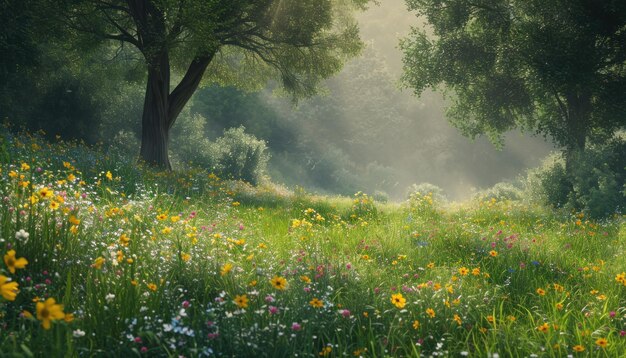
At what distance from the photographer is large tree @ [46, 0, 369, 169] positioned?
14406 millimetres

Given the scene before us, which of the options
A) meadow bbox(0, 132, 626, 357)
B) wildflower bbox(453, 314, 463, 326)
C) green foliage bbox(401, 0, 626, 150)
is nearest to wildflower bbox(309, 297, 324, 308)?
meadow bbox(0, 132, 626, 357)

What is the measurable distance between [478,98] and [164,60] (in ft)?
41.0

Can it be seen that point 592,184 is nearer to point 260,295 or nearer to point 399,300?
point 399,300

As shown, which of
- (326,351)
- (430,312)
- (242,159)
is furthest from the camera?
(242,159)

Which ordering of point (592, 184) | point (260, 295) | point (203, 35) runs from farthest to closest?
point (592, 184), point (203, 35), point (260, 295)

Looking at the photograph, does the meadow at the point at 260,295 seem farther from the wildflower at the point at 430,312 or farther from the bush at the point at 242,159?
the bush at the point at 242,159

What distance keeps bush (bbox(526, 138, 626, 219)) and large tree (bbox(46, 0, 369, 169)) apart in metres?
8.45

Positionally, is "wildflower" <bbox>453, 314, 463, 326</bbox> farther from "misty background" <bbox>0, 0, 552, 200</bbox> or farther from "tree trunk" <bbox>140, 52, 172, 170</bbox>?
"misty background" <bbox>0, 0, 552, 200</bbox>

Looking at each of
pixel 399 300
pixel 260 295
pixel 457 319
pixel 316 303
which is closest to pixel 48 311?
pixel 316 303

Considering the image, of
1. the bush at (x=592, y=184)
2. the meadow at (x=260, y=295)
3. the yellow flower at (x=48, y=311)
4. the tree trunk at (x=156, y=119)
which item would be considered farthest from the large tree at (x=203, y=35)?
the yellow flower at (x=48, y=311)

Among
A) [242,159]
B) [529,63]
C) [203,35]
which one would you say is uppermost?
[242,159]

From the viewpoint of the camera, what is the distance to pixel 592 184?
620 inches

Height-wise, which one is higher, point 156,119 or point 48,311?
point 156,119

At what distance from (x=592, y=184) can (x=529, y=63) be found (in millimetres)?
4265
